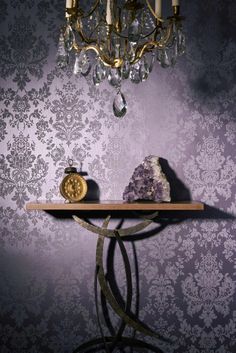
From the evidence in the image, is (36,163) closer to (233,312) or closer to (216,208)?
(216,208)

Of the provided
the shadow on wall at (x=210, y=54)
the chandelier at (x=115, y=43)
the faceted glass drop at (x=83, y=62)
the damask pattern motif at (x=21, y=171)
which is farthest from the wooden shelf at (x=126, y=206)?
the faceted glass drop at (x=83, y=62)

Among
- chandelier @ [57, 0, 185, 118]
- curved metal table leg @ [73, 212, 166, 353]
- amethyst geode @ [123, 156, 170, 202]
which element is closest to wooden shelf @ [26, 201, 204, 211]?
amethyst geode @ [123, 156, 170, 202]

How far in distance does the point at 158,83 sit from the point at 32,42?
0.68 meters

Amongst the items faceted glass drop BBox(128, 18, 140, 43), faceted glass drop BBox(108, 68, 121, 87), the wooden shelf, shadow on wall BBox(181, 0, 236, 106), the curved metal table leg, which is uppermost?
shadow on wall BBox(181, 0, 236, 106)

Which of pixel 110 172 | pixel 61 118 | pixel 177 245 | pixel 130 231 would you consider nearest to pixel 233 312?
pixel 177 245

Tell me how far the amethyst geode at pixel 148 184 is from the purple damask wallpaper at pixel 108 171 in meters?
0.13

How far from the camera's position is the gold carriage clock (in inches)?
95.9

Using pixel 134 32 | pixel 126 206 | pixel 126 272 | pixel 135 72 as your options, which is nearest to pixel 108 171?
pixel 126 206

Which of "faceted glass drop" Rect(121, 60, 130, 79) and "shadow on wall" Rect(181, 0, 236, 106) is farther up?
"shadow on wall" Rect(181, 0, 236, 106)

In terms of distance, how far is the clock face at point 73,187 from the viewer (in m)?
2.43

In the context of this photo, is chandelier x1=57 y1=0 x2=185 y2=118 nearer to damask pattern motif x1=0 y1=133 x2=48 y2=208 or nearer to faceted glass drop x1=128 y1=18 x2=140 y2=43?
faceted glass drop x1=128 y1=18 x2=140 y2=43

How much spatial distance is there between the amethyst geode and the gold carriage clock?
0.68 ft

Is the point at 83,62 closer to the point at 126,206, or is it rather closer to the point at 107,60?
the point at 107,60

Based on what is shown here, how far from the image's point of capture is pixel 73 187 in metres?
2.47
